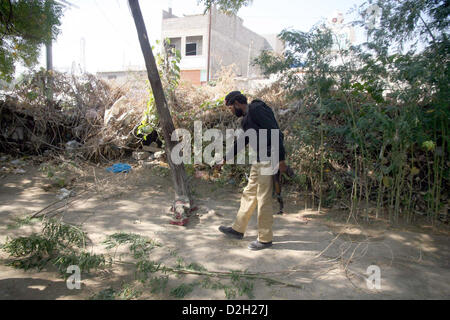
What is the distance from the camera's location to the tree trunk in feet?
14.0

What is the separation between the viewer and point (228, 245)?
352 centimetres

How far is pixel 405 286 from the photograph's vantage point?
8.55 ft

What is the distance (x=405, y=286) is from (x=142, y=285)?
7.67ft

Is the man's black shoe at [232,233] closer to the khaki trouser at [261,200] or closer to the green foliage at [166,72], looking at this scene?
the khaki trouser at [261,200]

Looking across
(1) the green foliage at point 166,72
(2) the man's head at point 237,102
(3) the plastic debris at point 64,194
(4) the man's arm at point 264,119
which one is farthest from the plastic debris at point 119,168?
(4) the man's arm at point 264,119

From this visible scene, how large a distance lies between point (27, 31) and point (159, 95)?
143 inches

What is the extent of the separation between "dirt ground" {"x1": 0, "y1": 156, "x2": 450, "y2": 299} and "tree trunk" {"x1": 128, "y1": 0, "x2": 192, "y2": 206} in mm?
521

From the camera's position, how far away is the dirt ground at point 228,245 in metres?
2.58

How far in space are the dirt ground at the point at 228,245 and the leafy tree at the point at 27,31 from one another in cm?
262

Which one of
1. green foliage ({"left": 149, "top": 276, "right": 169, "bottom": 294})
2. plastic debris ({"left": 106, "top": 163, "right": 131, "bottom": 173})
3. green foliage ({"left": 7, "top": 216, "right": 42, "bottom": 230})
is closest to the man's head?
green foliage ({"left": 149, "top": 276, "right": 169, "bottom": 294})
